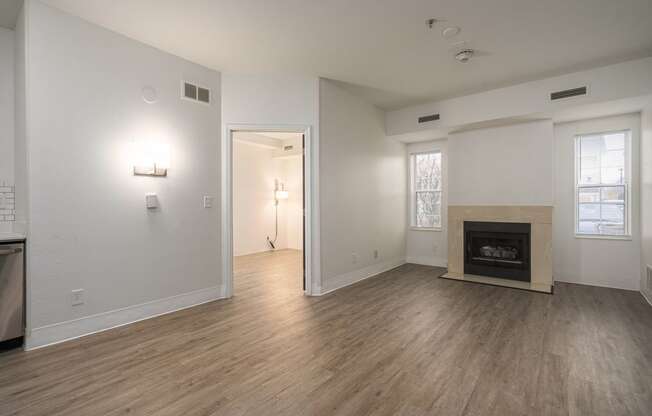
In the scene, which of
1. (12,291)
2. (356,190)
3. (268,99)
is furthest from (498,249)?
(12,291)

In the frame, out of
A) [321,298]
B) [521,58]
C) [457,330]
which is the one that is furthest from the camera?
[321,298]

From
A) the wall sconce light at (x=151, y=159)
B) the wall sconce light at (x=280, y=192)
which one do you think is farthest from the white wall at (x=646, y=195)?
the wall sconce light at (x=280, y=192)

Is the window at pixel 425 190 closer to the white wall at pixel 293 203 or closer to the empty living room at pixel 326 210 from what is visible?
the empty living room at pixel 326 210

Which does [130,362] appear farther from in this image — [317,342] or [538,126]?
[538,126]

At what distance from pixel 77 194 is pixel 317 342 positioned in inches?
104

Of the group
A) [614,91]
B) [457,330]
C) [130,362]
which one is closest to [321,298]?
[457,330]

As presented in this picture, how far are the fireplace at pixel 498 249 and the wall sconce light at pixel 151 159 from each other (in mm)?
4746

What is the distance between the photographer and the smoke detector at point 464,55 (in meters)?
3.62

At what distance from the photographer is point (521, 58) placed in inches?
151

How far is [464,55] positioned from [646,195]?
3.04m

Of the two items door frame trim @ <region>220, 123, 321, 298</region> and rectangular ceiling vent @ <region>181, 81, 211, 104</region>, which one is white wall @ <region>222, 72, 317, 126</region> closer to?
door frame trim @ <region>220, 123, 321, 298</region>

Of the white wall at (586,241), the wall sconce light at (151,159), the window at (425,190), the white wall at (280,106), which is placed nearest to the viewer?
the wall sconce light at (151,159)

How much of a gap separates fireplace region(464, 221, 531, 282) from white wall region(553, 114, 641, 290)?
2.19 feet

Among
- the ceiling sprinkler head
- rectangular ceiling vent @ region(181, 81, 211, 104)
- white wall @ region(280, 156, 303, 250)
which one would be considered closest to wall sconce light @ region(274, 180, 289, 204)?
white wall @ region(280, 156, 303, 250)
